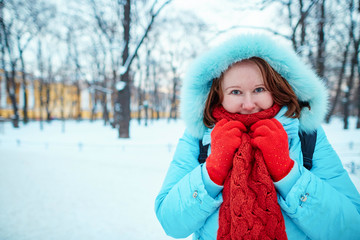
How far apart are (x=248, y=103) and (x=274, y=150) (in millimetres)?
286

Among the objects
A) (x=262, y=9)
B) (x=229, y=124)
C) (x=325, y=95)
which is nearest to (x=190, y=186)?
(x=229, y=124)

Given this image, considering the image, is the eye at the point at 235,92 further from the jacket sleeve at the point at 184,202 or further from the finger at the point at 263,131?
the jacket sleeve at the point at 184,202

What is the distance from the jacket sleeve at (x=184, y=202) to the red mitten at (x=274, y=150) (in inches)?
12.7

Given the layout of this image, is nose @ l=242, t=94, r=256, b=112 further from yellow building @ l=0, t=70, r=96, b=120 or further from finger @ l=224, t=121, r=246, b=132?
yellow building @ l=0, t=70, r=96, b=120

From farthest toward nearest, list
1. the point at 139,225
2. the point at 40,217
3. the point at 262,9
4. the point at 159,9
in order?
1. the point at 159,9
2. the point at 262,9
3. the point at 40,217
4. the point at 139,225

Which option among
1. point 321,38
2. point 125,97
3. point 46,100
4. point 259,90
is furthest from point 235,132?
point 46,100

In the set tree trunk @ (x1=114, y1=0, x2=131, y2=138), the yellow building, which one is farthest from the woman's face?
the yellow building

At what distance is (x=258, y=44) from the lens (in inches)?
45.6

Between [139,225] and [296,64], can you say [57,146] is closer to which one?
[139,225]

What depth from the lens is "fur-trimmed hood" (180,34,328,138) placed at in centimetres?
115

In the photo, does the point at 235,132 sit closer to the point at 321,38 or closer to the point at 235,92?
the point at 235,92

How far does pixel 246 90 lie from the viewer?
111cm

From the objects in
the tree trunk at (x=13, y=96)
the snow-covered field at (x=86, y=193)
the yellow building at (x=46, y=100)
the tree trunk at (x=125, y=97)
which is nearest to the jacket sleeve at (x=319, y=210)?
the snow-covered field at (x=86, y=193)

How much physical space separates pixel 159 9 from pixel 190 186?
8.96m
